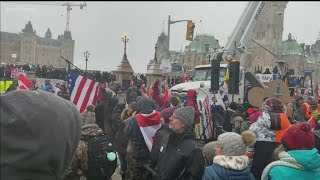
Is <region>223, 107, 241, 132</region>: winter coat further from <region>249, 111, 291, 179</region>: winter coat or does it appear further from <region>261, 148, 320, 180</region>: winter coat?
<region>261, 148, 320, 180</region>: winter coat

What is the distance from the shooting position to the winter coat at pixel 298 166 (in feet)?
12.1

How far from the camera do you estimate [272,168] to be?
3.81m

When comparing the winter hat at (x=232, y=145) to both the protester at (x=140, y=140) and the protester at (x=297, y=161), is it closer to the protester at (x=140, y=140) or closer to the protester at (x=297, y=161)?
→ the protester at (x=297, y=161)

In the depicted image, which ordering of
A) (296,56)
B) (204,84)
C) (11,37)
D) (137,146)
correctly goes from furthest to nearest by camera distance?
(11,37), (296,56), (204,84), (137,146)

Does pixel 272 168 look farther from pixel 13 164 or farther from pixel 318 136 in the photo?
pixel 13 164

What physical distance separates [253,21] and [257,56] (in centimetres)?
7444

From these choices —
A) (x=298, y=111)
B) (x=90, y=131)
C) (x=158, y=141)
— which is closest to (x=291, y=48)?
(x=298, y=111)

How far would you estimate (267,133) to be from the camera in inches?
221

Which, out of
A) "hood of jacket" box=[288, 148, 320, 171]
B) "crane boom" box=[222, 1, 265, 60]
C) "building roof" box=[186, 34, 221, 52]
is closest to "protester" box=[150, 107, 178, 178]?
"hood of jacket" box=[288, 148, 320, 171]

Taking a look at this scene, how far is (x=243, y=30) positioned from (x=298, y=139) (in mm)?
14384

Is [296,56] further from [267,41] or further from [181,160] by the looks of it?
[181,160]

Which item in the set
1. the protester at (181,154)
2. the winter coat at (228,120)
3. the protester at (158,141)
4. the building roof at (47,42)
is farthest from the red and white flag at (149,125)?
the building roof at (47,42)

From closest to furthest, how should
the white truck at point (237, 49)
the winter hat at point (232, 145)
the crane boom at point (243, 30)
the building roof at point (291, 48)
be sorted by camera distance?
the winter hat at point (232, 145) → the white truck at point (237, 49) → the crane boom at point (243, 30) → the building roof at point (291, 48)

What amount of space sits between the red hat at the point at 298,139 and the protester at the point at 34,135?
2.79m
